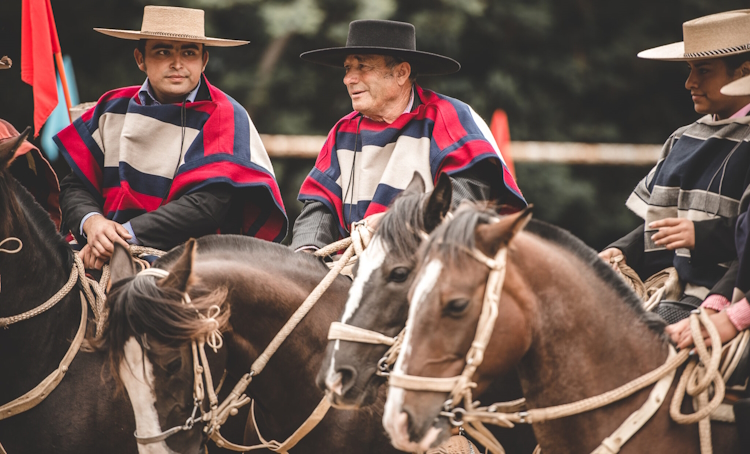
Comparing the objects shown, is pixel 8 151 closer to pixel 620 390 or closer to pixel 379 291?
pixel 379 291

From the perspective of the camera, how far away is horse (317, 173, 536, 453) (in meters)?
2.65

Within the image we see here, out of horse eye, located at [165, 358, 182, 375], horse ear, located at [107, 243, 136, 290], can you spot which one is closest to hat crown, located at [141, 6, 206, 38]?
horse ear, located at [107, 243, 136, 290]

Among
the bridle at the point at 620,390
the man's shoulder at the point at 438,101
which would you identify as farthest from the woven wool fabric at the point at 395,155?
the bridle at the point at 620,390

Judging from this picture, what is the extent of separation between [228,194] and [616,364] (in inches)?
89.5

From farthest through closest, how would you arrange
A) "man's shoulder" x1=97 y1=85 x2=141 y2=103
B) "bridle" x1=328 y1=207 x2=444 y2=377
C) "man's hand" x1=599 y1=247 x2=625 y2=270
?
"man's shoulder" x1=97 y1=85 x2=141 y2=103 < "man's hand" x1=599 y1=247 x2=625 y2=270 < "bridle" x1=328 y1=207 x2=444 y2=377

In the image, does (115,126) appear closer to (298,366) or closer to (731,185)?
(298,366)

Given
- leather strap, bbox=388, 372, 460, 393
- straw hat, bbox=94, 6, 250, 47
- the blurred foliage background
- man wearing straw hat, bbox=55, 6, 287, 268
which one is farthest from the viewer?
the blurred foliage background

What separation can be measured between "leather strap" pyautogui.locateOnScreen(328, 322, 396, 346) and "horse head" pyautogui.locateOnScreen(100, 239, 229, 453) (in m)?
0.53

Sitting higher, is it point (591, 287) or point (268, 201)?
point (591, 287)

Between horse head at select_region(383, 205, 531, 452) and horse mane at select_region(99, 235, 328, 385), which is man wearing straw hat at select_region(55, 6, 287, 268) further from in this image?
horse head at select_region(383, 205, 531, 452)

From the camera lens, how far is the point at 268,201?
4.26 meters

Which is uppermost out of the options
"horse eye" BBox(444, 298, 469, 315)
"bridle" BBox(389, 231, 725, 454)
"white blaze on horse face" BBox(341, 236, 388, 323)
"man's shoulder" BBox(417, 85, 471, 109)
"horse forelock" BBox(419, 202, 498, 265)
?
"man's shoulder" BBox(417, 85, 471, 109)

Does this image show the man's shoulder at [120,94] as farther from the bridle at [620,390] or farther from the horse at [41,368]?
the bridle at [620,390]

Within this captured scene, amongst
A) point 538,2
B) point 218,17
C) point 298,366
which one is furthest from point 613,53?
point 298,366
